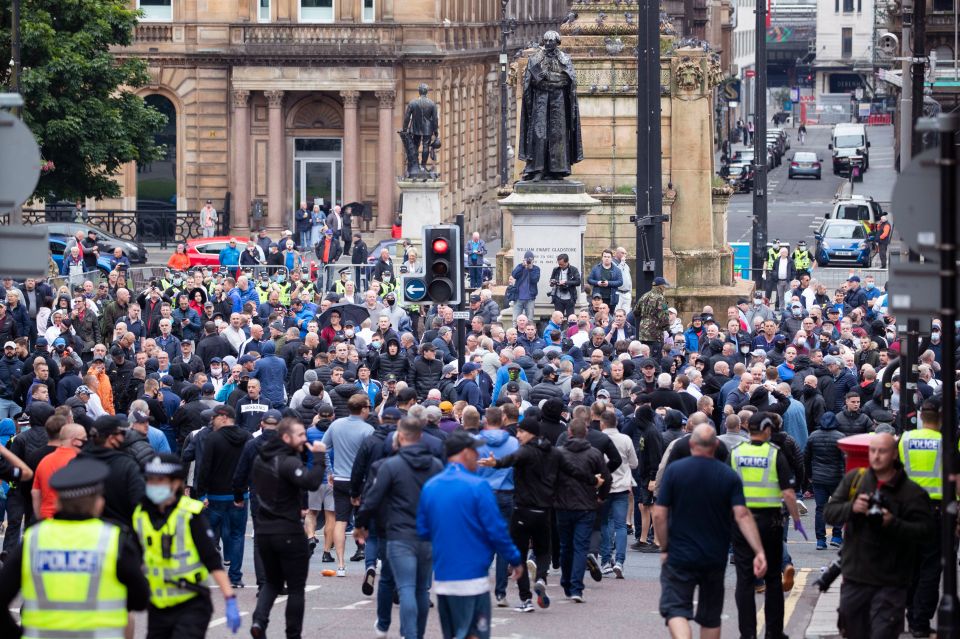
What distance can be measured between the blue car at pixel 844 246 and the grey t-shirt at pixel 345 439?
35094 millimetres

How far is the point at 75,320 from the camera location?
27.9 meters

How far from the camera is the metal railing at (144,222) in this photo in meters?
57.8

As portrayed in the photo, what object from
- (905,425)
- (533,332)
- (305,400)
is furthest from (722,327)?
(905,425)

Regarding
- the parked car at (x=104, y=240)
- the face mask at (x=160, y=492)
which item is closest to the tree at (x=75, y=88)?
the parked car at (x=104, y=240)

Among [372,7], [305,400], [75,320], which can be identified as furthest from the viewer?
[372,7]

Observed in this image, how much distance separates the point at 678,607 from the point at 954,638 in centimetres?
222

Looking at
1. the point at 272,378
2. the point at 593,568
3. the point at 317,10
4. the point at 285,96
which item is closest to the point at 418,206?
the point at 285,96

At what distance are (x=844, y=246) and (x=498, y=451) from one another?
3724cm

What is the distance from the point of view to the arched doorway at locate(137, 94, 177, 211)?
60.2 m

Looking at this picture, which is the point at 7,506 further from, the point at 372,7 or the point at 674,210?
the point at 372,7

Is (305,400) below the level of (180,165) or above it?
below

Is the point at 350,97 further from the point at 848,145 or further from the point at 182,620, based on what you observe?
the point at 182,620

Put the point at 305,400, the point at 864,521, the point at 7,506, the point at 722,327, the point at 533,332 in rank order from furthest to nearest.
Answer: the point at 722,327 < the point at 533,332 < the point at 305,400 < the point at 7,506 < the point at 864,521

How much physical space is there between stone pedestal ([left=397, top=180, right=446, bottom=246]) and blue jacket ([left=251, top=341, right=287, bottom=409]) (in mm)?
18219
